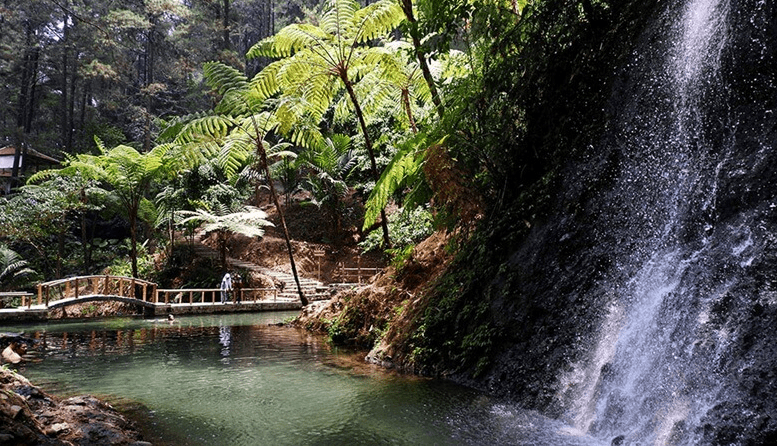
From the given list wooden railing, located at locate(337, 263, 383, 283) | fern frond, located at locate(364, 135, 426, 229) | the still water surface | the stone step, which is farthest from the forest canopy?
the still water surface

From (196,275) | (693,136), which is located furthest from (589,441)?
(196,275)

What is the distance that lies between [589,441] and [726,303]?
1.28 m

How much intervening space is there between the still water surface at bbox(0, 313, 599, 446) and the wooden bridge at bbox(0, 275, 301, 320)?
13.3 ft

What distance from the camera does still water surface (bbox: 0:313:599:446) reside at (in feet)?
13.1

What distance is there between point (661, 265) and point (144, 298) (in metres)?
14.4

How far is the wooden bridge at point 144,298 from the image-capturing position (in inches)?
529

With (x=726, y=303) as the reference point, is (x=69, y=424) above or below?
below

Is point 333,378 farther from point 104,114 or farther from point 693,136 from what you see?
point 104,114

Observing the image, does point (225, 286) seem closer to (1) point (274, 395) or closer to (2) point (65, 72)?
(1) point (274, 395)

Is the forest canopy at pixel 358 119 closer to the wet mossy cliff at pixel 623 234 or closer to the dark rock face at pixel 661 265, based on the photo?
the wet mossy cliff at pixel 623 234

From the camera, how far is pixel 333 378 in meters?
Result: 6.15

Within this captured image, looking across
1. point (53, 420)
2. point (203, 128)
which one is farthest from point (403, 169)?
point (203, 128)

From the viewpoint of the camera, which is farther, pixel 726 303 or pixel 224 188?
pixel 224 188

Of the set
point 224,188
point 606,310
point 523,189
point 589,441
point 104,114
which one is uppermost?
point 104,114
